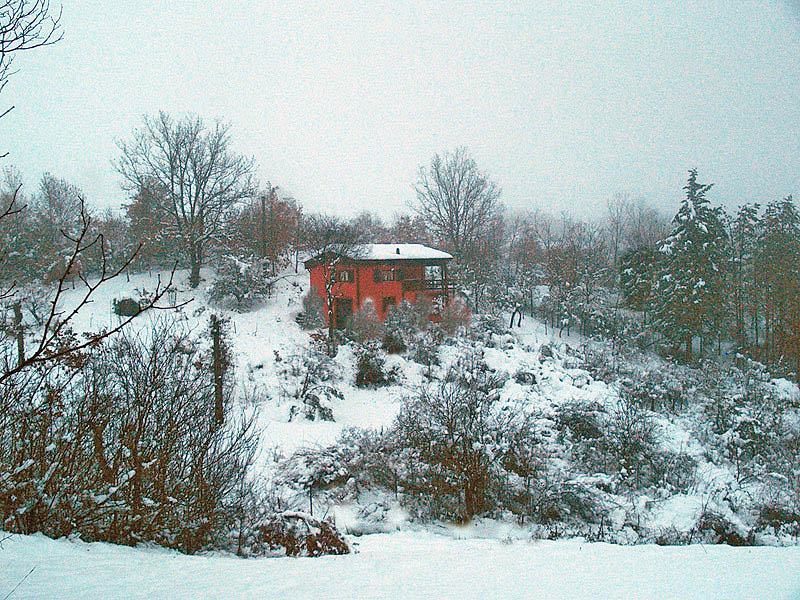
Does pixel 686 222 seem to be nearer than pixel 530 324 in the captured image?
Yes

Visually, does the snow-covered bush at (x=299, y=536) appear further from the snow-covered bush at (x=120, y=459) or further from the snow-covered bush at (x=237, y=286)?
the snow-covered bush at (x=237, y=286)

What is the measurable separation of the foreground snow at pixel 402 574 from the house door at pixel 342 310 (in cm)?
1362

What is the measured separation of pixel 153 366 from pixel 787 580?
680 cm

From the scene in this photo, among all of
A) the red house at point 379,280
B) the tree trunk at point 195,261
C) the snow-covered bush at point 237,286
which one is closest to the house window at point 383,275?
the red house at point 379,280

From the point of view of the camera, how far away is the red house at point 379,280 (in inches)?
687

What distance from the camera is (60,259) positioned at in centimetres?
1007

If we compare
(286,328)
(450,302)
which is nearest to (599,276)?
(450,302)

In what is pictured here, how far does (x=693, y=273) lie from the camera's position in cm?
1504

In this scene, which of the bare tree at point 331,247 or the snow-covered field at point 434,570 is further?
the bare tree at point 331,247

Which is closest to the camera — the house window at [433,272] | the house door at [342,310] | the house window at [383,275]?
the house window at [383,275]

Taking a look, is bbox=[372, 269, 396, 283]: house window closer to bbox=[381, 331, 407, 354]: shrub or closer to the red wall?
the red wall

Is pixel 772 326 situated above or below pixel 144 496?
above

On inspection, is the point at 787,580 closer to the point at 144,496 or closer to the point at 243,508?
the point at 243,508

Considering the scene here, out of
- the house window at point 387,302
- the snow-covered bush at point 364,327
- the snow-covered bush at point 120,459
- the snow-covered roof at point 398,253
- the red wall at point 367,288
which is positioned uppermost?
the snow-covered roof at point 398,253
